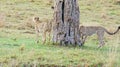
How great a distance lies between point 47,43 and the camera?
48.6 ft

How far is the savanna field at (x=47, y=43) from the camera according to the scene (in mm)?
12586

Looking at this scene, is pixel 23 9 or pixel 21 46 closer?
pixel 21 46

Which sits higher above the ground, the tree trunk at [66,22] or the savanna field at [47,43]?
the tree trunk at [66,22]

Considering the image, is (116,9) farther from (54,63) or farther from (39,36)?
(54,63)

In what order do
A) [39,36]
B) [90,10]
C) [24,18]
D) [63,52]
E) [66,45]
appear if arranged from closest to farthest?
[63,52] < [66,45] < [39,36] < [24,18] < [90,10]

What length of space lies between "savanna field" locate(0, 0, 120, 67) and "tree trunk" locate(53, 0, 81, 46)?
0.28 meters

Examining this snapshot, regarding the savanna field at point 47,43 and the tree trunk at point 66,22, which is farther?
the tree trunk at point 66,22

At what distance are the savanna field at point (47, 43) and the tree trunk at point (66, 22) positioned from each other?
284 mm

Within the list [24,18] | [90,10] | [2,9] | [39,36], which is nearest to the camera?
[39,36]

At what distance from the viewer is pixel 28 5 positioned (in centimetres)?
2319

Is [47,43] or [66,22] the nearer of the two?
[66,22]

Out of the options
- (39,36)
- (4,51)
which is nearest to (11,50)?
(4,51)

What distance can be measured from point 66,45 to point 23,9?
24.9 feet

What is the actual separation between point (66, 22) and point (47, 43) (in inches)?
32.7
